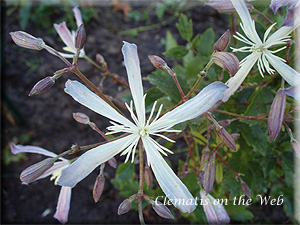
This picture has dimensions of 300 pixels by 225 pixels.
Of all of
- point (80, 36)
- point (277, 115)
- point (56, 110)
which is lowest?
point (277, 115)

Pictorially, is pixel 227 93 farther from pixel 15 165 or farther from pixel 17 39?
pixel 15 165

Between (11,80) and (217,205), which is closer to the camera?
(217,205)

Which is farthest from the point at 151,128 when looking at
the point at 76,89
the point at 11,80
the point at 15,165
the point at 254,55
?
the point at 11,80

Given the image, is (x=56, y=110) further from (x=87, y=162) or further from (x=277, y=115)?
(x=277, y=115)

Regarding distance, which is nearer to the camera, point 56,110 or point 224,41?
point 224,41

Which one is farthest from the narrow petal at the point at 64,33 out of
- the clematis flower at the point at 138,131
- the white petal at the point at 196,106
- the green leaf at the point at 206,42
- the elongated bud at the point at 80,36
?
the green leaf at the point at 206,42

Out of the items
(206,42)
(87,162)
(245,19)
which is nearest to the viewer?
(87,162)

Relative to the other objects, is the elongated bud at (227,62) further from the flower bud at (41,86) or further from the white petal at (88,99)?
the flower bud at (41,86)

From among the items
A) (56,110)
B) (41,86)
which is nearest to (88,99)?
(41,86)
